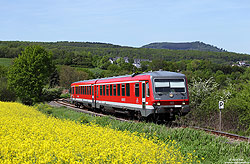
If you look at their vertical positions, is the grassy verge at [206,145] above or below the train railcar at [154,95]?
below

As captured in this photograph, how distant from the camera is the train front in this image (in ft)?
51.3

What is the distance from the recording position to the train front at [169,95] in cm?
1562

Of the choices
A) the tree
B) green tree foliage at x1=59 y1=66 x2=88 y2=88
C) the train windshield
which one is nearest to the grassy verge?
the train windshield

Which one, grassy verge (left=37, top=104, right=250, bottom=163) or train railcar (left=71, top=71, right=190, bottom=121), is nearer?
grassy verge (left=37, top=104, right=250, bottom=163)

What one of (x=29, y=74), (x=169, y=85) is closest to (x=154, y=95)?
(x=169, y=85)

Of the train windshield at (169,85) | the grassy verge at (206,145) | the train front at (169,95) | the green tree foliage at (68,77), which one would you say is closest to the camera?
the grassy verge at (206,145)

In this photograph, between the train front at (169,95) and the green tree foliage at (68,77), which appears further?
the green tree foliage at (68,77)

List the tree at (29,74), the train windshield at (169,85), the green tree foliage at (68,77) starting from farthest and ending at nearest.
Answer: the green tree foliage at (68,77)
the tree at (29,74)
the train windshield at (169,85)

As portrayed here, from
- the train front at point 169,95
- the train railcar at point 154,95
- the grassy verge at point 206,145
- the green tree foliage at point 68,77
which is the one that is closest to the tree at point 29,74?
the train railcar at point 154,95

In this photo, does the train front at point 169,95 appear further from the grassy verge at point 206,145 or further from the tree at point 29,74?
the tree at point 29,74

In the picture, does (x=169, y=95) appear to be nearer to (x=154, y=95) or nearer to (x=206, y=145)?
(x=154, y=95)

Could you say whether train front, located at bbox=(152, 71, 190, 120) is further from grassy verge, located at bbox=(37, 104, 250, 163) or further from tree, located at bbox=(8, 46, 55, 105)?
tree, located at bbox=(8, 46, 55, 105)

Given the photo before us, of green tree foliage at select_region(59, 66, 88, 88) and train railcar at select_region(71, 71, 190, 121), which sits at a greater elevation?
train railcar at select_region(71, 71, 190, 121)

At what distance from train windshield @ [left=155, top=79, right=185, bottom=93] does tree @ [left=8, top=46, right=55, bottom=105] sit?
26368 mm
